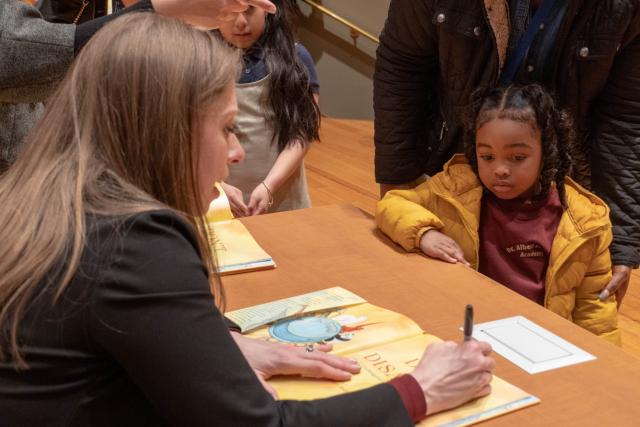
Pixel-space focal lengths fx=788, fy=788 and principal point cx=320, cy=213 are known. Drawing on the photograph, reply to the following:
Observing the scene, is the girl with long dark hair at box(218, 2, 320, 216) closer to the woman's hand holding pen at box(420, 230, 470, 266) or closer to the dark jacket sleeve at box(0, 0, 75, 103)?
the woman's hand holding pen at box(420, 230, 470, 266)

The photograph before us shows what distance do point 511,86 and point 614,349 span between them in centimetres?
77

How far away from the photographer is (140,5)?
1621 mm

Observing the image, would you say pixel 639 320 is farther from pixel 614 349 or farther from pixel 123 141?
pixel 123 141

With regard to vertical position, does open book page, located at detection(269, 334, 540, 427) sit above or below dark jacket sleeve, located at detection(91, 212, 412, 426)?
below

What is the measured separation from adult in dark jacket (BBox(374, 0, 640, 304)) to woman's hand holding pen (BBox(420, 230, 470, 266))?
39 centimetres

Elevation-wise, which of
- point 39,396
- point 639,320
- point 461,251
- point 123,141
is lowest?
point 639,320

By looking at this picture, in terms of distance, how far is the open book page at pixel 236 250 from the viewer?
1.75 meters

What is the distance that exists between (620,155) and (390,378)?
105cm

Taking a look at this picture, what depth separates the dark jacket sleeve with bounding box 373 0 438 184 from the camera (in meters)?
2.09

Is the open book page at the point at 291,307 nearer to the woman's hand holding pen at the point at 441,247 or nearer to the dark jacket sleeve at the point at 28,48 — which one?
the woman's hand holding pen at the point at 441,247

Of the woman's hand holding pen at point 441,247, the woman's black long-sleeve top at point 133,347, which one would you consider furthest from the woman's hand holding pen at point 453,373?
the woman's hand holding pen at point 441,247

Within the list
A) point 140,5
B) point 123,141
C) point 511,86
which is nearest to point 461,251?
point 511,86

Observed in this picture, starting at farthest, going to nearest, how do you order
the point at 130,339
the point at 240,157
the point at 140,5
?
the point at 140,5
the point at 240,157
the point at 130,339

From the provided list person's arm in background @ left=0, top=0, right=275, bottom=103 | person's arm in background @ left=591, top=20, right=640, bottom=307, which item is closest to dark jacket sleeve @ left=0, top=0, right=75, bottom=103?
person's arm in background @ left=0, top=0, right=275, bottom=103
